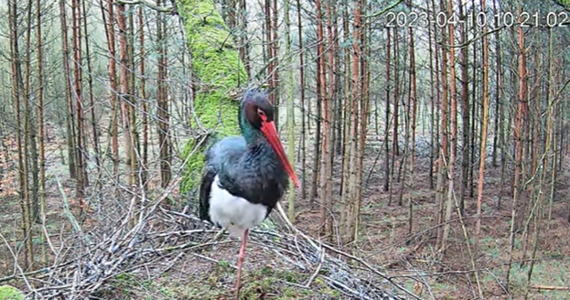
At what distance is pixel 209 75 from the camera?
13.8ft

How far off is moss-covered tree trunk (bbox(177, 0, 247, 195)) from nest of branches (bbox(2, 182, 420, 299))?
1.95ft

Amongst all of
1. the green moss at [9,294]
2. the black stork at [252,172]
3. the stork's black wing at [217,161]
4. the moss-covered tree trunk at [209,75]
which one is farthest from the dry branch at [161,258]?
the moss-covered tree trunk at [209,75]

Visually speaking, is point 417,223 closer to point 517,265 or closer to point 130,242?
point 517,265

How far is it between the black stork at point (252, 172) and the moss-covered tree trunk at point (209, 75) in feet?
3.96

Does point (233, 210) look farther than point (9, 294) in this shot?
No

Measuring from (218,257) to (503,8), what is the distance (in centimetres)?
729

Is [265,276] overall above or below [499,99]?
below

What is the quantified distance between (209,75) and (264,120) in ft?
6.89

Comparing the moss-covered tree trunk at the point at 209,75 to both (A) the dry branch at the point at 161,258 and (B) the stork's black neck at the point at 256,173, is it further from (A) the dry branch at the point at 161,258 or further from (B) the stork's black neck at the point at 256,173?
(B) the stork's black neck at the point at 256,173

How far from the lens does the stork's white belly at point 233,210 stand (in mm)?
2293

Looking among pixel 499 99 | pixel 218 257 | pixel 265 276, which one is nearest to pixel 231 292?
pixel 265 276

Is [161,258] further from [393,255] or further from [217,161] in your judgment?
[393,255]

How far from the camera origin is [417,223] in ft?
32.7

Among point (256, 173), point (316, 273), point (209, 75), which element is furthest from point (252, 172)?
point (209, 75)
